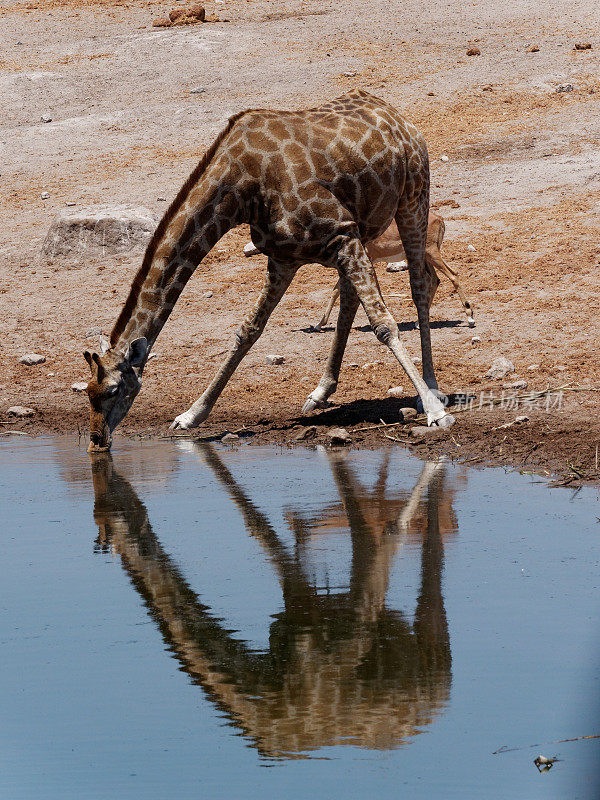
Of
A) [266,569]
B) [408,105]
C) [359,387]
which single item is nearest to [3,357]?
[359,387]

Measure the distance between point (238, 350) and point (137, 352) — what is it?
109 centimetres

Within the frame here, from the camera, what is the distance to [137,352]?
8.41m

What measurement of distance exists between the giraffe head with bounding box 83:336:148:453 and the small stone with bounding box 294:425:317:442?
1232 millimetres

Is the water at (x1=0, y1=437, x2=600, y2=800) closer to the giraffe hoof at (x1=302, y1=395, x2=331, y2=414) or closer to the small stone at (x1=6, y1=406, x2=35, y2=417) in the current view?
the giraffe hoof at (x1=302, y1=395, x2=331, y2=414)

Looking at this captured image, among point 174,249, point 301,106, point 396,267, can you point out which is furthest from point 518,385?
point 301,106

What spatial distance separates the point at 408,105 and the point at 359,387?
10486 mm

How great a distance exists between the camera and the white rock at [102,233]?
1456 centimetres

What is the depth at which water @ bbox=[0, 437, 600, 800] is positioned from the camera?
3434 mm

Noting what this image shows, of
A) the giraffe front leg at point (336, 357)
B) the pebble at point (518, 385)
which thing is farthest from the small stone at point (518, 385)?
the giraffe front leg at point (336, 357)

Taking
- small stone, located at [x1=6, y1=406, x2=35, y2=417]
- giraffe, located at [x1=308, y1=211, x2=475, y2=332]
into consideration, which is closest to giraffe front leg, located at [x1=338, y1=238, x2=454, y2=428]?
giraffe, located at [x1=308, y1=211, x2=475, y2=332]

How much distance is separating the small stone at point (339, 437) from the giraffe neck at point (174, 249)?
1412mm

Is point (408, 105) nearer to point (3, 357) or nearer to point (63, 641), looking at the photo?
point (3, 357)

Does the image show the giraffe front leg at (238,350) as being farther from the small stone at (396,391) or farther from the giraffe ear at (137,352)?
the small stone at (396,391)

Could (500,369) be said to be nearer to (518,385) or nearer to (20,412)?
(518,385)
